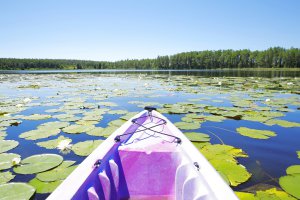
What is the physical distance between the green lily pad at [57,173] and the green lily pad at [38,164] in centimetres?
9

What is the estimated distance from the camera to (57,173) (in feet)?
9.96

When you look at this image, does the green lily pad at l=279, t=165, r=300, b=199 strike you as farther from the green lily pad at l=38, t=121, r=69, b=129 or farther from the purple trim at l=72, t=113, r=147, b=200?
the green lily pad at l=38, t=121, r=69, b=129

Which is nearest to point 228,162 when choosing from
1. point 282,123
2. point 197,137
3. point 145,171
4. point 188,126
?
point 197,137

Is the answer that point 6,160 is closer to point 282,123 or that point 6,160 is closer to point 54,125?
point 54,125

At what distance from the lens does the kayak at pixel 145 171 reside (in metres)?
1.76

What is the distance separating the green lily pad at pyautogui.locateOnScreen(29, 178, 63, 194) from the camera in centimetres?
266

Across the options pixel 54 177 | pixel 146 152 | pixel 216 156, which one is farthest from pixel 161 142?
pixel 54 177

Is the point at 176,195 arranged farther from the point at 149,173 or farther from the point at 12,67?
the point at 12,67

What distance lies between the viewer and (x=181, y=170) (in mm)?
2264

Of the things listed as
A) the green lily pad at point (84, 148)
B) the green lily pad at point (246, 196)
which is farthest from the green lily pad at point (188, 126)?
the green lily pad at point (246, 196)

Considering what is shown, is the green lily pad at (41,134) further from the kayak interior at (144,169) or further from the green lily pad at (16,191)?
the kayak interior at (144,169)

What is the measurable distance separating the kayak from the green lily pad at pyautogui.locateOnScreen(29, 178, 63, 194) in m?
0.86

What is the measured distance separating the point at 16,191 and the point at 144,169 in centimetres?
147

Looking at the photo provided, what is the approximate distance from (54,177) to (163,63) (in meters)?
105
